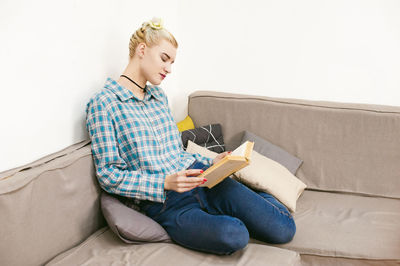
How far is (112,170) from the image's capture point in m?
1.50

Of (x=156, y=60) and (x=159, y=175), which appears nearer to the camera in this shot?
(x=159, y=175)

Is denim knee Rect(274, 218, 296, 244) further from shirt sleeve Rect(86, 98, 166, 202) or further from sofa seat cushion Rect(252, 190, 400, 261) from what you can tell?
shirt sleeve Rect(86, 98, 166, 202)

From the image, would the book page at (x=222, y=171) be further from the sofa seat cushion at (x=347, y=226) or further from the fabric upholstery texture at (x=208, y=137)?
the fabric upholstery texture at (x=208, y=137)

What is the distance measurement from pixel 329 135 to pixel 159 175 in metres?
1.06

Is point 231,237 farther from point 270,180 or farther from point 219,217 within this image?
point 270,180

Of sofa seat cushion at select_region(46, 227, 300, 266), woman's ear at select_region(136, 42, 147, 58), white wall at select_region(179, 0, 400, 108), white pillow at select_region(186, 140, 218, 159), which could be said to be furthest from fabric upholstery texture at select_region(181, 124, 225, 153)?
sofa seat cushion at select_region(46, 227, 300, 266)

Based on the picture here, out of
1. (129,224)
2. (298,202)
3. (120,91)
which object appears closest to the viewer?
(129,224)

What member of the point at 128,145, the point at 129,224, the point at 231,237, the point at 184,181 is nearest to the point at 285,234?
the point at 231,237

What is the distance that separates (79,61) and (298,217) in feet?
3.85

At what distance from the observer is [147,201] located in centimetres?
158

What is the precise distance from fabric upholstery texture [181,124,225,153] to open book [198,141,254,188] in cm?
64

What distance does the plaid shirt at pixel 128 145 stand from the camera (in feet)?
4.92

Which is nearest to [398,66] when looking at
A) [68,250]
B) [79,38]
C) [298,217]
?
[298,217]

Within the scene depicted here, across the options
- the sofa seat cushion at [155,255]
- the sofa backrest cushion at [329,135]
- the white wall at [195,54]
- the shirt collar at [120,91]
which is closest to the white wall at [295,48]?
the white wall at [195,54]
